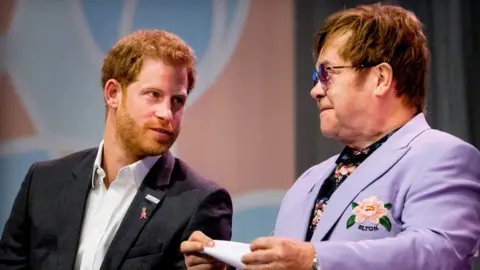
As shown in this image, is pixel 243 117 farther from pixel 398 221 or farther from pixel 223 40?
pixel 398 221

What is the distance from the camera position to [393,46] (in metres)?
1.68

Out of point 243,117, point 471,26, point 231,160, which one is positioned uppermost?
point 471,26

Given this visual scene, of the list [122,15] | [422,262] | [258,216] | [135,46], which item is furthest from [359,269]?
[122,15]

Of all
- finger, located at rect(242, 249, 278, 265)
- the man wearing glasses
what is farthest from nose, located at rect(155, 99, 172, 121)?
finger, located at rect(242, 249, 278, 265)

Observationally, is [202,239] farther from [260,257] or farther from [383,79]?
[383,79]

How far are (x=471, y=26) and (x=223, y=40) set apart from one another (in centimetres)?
109

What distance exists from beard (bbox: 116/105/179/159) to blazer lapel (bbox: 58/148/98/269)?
0.17 meters

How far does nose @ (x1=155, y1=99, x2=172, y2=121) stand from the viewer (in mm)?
2133

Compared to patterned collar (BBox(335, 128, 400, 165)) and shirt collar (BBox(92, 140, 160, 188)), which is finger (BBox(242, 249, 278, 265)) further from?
shirt collar (BBox(92, 140, 160, 188))

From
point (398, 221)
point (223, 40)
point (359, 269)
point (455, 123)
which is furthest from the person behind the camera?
point (223, 40)

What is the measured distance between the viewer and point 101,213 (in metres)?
2.12

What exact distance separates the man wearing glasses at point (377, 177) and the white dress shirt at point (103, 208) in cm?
53

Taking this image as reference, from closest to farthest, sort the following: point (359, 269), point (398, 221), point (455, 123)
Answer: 1. point (359, 269)
2. point (398, 221)
3. point (455, 123)

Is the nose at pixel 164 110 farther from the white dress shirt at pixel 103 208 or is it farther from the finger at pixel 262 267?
the finger at pixel 262 267
